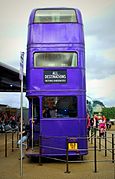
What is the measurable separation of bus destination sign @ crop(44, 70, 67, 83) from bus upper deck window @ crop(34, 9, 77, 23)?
72.0 inches

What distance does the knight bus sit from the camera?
13828 millimetres

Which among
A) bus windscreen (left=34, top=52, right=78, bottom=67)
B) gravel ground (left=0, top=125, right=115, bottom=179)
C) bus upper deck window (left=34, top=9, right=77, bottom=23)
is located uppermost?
bus upper deck window (left=34, top=9, right=77, bottom=23)

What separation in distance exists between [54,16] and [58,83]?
2.43 m

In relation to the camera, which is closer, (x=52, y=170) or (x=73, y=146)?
(x=52, y=170)

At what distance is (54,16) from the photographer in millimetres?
14453

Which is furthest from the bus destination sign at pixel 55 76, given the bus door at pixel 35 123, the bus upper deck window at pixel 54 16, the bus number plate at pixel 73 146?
the bus number plate at pixel 73 146

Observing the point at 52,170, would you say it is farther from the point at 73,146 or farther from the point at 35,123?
the point at 35,123

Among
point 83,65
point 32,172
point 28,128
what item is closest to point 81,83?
point 83,65

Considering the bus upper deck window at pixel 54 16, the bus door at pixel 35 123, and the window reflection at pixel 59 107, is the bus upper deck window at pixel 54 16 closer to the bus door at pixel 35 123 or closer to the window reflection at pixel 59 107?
the window reflection at pixel 59 107

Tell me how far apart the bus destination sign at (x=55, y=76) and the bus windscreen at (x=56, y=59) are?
0.82 feet

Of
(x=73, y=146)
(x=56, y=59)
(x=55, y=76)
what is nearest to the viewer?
(x=73, y=146)

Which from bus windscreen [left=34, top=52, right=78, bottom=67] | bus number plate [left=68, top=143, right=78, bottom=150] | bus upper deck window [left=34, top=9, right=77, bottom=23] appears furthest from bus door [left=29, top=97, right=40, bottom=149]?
bus upper deck window [left=34, top=9, right=77, bottom=23]

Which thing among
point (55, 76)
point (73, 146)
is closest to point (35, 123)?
point (73, 146)

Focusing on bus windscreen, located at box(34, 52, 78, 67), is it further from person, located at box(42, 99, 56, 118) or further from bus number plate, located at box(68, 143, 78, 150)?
bus number plate, located at box(68, 143, 78, 150)
